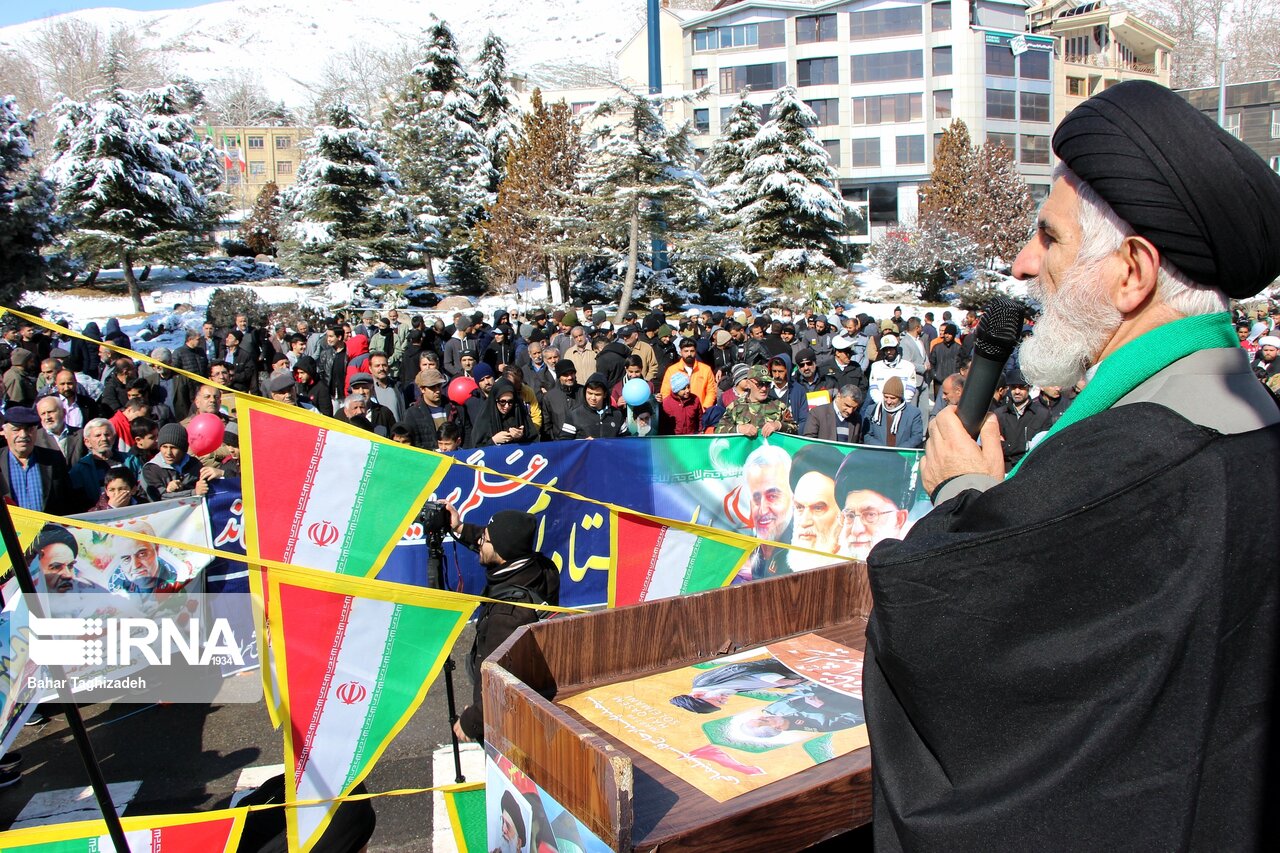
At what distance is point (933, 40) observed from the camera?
57.8m

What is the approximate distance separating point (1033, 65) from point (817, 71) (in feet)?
43.6

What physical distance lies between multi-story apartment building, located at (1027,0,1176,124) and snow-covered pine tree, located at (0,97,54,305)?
56.5 metres

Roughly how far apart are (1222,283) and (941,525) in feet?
1.74

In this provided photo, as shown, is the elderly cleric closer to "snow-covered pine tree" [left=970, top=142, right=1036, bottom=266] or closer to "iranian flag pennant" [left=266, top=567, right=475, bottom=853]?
"iranian flag pennant" [left=266, top=567, right=475, bottom=853]

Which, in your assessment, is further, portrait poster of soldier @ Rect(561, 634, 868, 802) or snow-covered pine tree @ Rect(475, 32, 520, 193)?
snow-covered pine tree @ Rect(475, 32, 520, 193)

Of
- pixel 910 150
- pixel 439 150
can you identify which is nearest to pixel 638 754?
pixel 439 150

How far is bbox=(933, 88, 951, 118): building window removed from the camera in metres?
58.1

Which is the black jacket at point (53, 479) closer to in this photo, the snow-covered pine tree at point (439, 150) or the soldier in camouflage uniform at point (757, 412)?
the soldier in camouflage uniform at point (757, 412)

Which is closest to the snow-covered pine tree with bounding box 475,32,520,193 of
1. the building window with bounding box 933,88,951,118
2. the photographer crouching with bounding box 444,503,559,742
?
the building window with bounding box 933,88,951,118

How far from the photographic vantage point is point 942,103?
192ft

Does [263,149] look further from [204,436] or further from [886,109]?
[204,436]

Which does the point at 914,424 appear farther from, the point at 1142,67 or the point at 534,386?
the point at 1142,67

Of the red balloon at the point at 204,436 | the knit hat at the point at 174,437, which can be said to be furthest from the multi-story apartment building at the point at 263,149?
the knit hat at the point at 174,437

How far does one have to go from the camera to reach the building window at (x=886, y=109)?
192 feet
